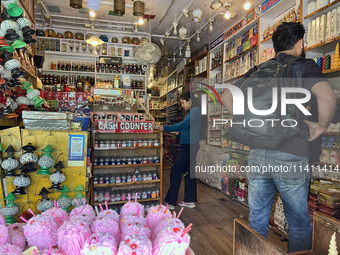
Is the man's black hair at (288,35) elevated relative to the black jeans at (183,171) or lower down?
elevated

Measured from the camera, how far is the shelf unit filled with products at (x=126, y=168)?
308 centimetres

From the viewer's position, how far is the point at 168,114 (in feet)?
30.1

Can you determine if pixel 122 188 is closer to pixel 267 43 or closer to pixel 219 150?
pixel 219 150

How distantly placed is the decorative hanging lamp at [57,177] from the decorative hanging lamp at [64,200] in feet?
0.16

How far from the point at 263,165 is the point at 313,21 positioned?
2195 mm

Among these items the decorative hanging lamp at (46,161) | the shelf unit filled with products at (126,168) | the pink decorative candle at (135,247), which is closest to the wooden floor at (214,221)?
the shelf unit filled with products at (126,168)

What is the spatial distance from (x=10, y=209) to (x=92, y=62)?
16.5ft

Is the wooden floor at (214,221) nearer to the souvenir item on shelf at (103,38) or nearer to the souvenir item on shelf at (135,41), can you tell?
the souvenir item on shelf at (135,41)

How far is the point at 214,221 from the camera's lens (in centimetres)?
302

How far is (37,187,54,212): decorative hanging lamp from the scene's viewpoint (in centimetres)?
160

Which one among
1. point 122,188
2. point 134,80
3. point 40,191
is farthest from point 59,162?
point 134,80

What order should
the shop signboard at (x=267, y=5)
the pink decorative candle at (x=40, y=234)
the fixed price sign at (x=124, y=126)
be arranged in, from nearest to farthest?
the pink decorative candle at (x=40, y=234) → the fixed price sign at (x=124, y=126) → the shop signboard at (x=267, y=5)

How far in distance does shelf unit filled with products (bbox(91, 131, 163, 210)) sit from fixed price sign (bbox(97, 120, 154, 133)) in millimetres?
154

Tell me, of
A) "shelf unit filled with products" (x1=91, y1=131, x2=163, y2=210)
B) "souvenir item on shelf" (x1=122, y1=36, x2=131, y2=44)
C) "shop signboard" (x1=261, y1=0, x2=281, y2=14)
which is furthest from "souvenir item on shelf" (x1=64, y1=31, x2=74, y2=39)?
"shop signboard" (x1=261, y1=0, x2=281, y2=14)
